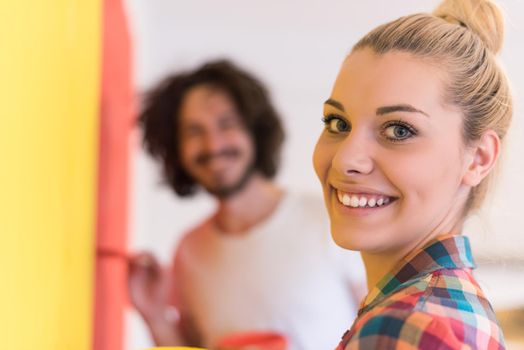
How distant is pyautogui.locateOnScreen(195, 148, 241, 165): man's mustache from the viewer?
2098 mm

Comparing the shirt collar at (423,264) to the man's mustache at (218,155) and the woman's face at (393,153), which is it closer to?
the woman's face at (393,153)

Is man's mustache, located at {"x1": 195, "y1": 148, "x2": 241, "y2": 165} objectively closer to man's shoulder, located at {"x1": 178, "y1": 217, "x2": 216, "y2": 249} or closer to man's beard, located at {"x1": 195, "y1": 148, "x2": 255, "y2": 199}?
man's beard, located at {"x1": 195, "y1": 148, "x2": 255, "y2": 199}

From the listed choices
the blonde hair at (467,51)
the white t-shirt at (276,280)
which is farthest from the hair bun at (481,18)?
the white t-shirt at (276,280)

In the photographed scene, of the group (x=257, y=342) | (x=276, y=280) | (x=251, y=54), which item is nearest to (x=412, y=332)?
(x=257, y=342)

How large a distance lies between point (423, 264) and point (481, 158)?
0.14 meters

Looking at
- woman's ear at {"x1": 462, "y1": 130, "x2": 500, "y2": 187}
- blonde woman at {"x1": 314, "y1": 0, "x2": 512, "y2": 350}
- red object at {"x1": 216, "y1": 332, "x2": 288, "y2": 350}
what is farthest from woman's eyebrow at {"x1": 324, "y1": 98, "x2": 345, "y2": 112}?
red object at {"x1": 216, "y1": 332, "x2": 288, "y2": 350}

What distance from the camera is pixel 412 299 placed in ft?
2.32

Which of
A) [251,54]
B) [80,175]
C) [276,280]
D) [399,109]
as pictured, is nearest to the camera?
[399,109]

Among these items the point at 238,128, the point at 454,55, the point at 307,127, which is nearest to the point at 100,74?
the point at 238,128

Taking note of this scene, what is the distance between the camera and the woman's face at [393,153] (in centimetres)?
78

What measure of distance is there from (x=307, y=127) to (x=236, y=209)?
1.92 metres

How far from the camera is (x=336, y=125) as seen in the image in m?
0.83

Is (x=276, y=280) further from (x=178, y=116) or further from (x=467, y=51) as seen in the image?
(x=467, y=51)

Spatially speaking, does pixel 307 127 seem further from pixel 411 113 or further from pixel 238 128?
pixel 411 113
